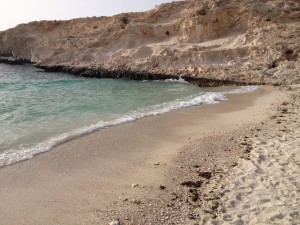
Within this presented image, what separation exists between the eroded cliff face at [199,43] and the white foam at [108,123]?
372 cm

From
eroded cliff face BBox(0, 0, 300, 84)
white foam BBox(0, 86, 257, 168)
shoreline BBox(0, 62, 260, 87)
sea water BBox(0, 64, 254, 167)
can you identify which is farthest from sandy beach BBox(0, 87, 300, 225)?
eroded cliff face BBox(0, 0, 300, 84)

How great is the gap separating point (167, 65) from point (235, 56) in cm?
468

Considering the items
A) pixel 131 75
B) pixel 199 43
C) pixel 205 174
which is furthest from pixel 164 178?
pixel 199 43

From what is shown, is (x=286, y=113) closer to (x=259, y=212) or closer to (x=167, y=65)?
(x=259, y=212)

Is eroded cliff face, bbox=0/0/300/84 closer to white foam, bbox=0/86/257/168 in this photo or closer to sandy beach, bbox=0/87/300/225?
white foam, bbox=0/86/257/168

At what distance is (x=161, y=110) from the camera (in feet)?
41.4

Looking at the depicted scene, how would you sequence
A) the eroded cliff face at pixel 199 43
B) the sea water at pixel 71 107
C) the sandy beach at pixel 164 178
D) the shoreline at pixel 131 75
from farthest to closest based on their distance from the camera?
the eroded cliff face at pixel 199 43
the shoreline at pixel 131 75
the sea water at pixel 71 107
the sandy beach at pixel 164 178

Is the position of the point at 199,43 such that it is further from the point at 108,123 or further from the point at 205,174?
the point at 205,174

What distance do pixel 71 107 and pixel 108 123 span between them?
11.8 ft

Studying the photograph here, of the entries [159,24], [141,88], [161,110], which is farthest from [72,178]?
[159,24]

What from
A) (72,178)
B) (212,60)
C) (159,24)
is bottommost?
(72,178)

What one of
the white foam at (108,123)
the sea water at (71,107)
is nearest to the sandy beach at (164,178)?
the white foam at (108,123)

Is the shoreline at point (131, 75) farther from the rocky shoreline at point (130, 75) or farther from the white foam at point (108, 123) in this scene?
the white foam at point (108, 123)

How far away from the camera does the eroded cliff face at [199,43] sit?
19.9 metres
